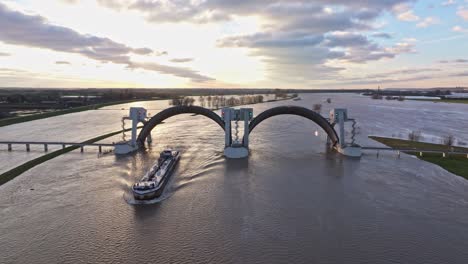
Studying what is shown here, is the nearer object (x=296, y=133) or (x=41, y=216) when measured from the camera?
(x=41, y=216)

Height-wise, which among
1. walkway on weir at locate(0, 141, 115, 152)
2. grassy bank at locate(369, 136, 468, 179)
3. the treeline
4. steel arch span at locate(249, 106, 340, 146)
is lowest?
grassy bank at locate(369, 136, 468, 179)

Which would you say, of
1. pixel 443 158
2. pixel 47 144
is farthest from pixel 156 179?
pixel 443 158

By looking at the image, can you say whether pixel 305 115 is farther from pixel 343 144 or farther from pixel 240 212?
pixel 240 212

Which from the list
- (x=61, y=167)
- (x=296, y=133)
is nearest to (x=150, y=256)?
(x=61, y=167)

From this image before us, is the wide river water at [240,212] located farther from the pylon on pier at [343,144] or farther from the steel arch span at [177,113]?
the steel arch span at [177,113]

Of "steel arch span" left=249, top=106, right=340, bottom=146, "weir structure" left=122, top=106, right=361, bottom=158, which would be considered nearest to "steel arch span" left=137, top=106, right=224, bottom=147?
"weir structure" left=122, top=106, right=361, bottom=158

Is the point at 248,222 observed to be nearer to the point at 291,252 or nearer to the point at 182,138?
the point at 291,252

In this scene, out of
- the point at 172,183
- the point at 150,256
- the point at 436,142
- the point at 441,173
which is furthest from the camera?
the point at 436,142

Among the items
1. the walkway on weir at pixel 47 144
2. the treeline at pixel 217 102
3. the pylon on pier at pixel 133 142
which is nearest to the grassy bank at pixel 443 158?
the pylon on pier at pixel 133 142

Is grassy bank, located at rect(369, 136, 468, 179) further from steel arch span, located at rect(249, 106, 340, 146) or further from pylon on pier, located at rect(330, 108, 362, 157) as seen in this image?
steel arch span, located at rect(249, 106, 340, 146)
